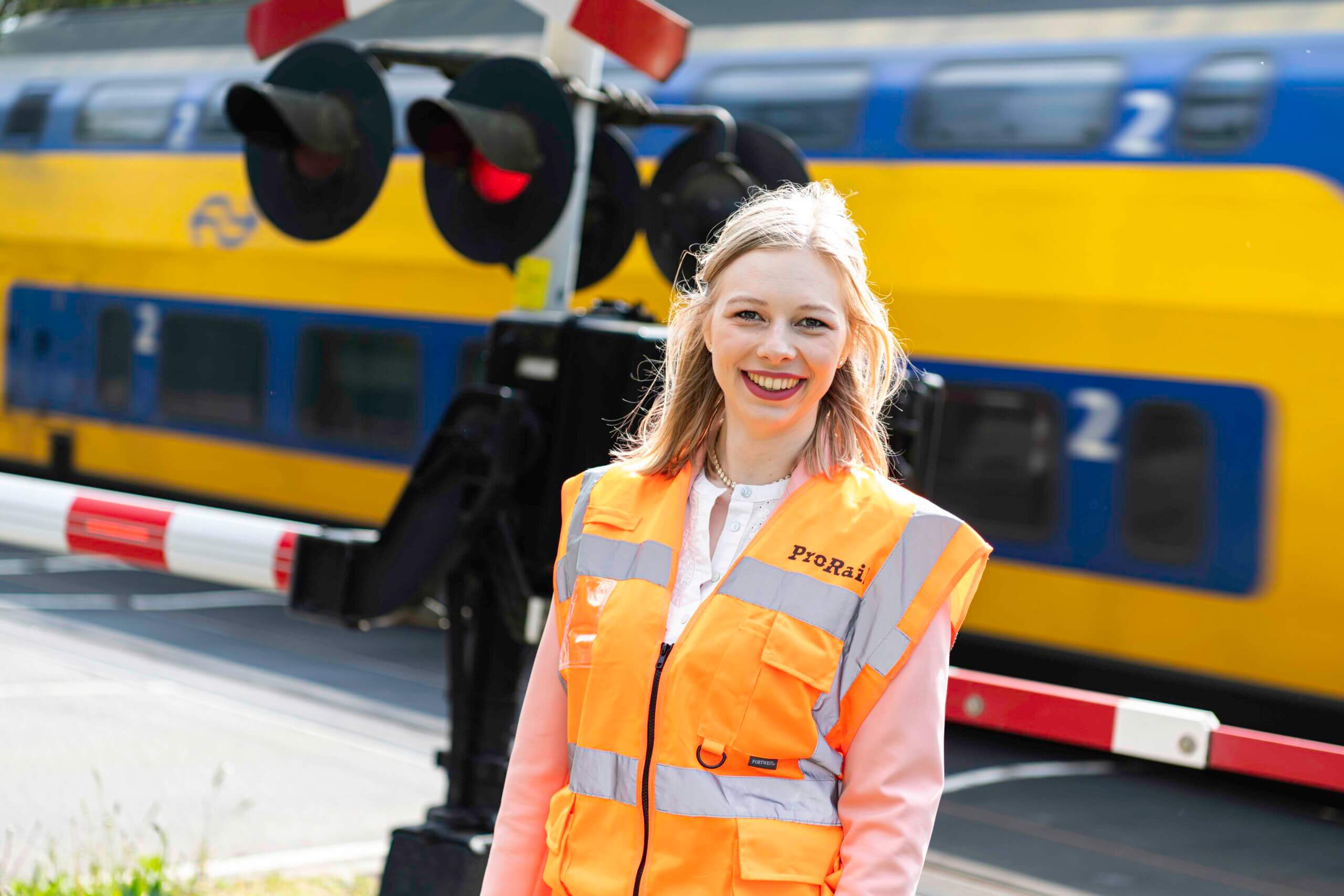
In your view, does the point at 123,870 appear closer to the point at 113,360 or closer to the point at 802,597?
the point at 802,597

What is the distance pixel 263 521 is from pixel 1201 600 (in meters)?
4.91

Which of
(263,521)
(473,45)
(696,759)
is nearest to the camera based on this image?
(696,759)

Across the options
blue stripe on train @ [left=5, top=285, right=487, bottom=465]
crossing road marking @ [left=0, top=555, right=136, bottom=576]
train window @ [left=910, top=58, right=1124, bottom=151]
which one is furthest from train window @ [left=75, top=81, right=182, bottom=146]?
train window @ [left=910, top=58, right=1124, bottom=151]

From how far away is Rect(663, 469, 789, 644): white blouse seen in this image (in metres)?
2.18

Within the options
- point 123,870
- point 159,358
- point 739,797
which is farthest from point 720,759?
point 159,358

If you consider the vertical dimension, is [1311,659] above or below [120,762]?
above

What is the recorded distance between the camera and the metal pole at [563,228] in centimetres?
438

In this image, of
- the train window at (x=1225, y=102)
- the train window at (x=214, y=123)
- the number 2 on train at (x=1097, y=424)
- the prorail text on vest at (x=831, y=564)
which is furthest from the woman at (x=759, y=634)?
the train window at (x=214, y=123)

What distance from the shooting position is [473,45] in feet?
36.9

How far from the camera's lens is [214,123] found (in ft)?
40.0

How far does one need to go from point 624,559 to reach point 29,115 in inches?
513

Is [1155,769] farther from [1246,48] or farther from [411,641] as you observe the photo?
[411,641]

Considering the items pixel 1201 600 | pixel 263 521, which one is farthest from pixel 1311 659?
pixel 263 521

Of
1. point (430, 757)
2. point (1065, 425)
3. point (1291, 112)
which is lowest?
point (430, 757)
